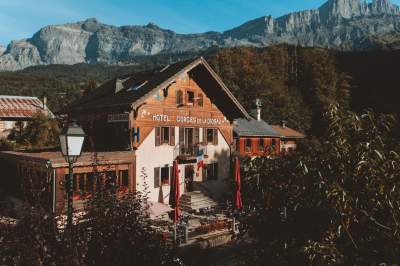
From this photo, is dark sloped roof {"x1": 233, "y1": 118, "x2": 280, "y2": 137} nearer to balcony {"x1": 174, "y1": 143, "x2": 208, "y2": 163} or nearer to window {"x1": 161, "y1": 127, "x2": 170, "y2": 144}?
balcony {"x1": 174, "y1": 143, "x2": 208, "y2": 163}

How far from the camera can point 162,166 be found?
79.3 feet

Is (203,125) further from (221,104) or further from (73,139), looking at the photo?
(73,139)

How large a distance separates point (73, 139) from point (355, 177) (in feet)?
20.6

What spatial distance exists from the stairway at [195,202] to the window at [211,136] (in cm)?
382

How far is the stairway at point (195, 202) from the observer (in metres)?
24.2

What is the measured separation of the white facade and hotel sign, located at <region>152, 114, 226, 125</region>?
2.01ft

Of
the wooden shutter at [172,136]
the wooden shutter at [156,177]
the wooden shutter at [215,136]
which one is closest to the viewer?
the wooden shutter at [156,177]

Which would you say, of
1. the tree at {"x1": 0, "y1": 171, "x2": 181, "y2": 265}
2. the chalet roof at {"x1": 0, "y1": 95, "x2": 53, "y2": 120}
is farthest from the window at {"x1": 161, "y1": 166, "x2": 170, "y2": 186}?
the chalet roof at {"x1": 0, "y1": 95, "x2": 53, "y2": 120}

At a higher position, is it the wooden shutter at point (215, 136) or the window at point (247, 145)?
the wooden shutter at point (215, 136)

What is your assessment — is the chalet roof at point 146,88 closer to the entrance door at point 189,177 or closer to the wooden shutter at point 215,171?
the wooden shutter at point 215,171

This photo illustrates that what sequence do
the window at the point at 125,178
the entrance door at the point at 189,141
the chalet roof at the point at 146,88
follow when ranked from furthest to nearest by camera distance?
the entrance door at the point at 189,141
the chalet roof at the point at 146,88
the window at the point at 125,178

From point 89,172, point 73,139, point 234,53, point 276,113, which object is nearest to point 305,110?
point 276,113

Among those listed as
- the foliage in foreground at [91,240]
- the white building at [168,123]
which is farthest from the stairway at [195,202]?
the foliage in foreground at [91,240]

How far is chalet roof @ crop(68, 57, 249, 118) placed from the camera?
23516 millimetres
